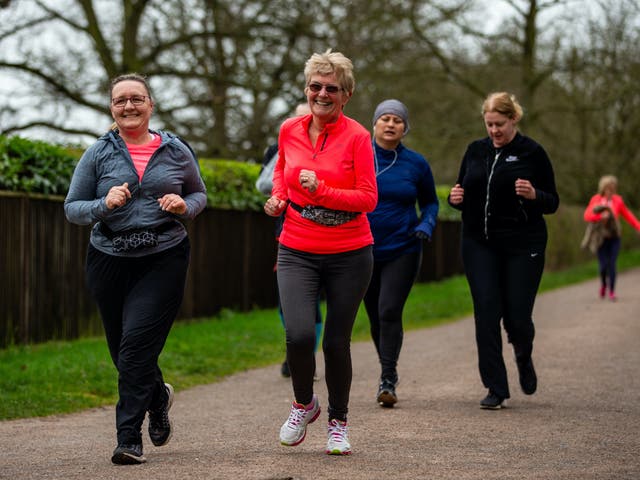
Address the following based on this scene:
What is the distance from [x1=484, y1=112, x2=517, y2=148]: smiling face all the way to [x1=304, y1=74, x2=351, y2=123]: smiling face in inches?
84.1

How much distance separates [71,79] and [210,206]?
630 cm

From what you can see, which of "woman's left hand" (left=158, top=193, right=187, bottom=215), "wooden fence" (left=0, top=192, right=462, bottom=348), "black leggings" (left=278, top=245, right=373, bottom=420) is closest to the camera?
"woman's left hand" (left=158, top=193, right=187, bottom=215)

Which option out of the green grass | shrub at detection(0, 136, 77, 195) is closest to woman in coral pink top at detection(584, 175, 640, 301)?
the green grass

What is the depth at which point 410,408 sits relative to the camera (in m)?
7.20

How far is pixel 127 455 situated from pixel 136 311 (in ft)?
2.29

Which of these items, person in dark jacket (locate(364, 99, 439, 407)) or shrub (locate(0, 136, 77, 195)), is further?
shrub (locate(0, 136, 77, 195))

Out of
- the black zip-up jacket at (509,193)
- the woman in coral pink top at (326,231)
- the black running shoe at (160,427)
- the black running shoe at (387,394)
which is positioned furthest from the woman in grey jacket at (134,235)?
the black zip-up jacket at (509,193)

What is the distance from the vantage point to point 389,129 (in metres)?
7.54

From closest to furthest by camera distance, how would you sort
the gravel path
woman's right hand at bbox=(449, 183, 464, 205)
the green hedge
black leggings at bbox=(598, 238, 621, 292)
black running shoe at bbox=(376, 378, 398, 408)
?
the gravel path
black running shoe at bbox=(376, 378, 398, 408)
woman's right hand at bbox=(449, 183, 464, 205)
the green hedge
black leggings at bbox=(598, 238, 621, 292)

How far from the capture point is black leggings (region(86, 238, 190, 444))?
17.5 feet

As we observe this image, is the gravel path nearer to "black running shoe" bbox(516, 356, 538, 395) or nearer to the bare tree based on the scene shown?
"black running shoe" bbox(516, 356, 538, 395)

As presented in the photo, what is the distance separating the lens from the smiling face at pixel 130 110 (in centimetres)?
547

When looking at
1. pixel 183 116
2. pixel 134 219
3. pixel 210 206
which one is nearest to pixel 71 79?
pixel 183 116

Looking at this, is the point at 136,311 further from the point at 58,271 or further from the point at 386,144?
the point at 58,271
